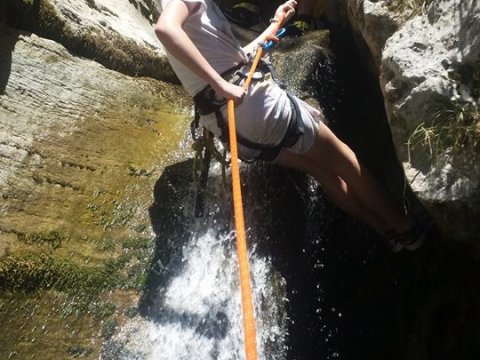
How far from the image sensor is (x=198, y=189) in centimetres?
454

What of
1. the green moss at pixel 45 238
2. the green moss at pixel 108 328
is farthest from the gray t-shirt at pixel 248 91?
the green moss at pixel 108 328

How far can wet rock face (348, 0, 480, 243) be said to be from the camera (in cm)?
279

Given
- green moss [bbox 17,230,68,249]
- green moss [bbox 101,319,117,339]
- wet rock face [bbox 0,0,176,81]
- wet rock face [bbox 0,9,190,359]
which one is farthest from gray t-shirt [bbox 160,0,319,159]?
wet rock face [bbox 0,0,176,81]

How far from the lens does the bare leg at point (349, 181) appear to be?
3926 millimetres

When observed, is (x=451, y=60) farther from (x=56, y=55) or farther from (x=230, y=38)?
(x=56, y=55)

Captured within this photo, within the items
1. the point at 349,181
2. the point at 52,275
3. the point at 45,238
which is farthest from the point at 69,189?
the point at 349,181

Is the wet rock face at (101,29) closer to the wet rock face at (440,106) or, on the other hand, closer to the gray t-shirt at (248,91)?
the gray t-shirt at (248,91)

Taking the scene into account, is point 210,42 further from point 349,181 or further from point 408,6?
point 349,181

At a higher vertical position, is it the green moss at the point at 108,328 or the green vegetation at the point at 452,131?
the green vegetation at the point at 452,131

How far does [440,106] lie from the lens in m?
2.96

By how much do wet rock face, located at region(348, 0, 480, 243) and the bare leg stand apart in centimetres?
68

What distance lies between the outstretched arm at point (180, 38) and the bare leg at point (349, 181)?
1382mm

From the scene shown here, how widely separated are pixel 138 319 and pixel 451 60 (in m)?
3.43

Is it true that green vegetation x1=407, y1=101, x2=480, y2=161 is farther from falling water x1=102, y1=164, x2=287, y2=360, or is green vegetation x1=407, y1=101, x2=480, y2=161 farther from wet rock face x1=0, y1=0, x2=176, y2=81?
wet rock face x1=0, y1=0, x2=176, y2=81
